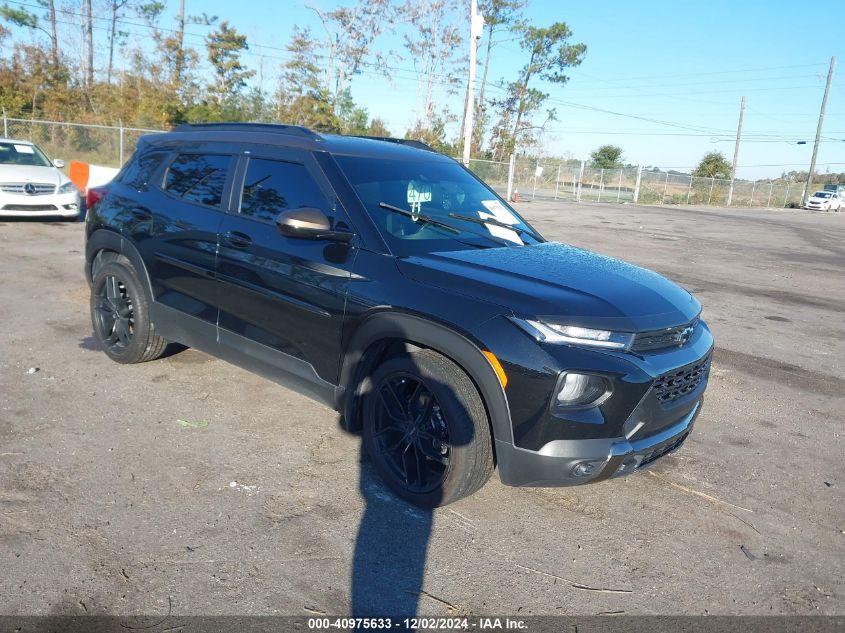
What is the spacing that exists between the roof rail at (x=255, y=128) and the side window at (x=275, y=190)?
23 centimetres

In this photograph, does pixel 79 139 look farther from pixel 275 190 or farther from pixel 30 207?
pixel 275 190

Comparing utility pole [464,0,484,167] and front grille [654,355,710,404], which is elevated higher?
utility pole [464,0,484,167]

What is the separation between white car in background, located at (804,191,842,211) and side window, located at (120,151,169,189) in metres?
56.2

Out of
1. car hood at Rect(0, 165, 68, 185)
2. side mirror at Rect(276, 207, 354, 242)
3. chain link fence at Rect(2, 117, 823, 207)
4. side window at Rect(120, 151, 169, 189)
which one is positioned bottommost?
car hood at Rect(0, 165, 68, 185)

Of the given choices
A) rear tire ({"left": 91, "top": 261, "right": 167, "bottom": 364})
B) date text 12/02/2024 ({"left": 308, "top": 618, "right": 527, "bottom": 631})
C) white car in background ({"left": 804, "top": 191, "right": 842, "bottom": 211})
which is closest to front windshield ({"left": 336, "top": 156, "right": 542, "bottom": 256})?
date text 12/02/2024 ({"left": 308, "top": 618, "right": 527, "bottom": 631})

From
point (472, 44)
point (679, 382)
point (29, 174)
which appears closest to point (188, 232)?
point (679, 382)

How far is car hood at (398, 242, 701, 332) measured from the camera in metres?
3.16

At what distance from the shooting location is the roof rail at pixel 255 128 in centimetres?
435

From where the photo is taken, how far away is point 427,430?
348 cm

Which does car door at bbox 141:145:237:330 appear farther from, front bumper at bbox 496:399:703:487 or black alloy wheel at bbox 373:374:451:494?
front bumper at bbox 496:399:703:487

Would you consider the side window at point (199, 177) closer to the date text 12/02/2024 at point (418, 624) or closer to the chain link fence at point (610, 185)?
the date text 12/02/2024 at point (418, 624)

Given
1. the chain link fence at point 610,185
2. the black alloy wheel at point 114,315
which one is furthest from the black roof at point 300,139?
the chain link fence at point 610,185

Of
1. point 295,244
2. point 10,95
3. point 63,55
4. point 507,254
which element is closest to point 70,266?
point 295,244

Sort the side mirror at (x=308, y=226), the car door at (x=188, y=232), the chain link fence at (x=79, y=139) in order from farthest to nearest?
the chain link fence at (x=79, y=139) → the car door at (x=188, y=232) → the side mirror at (x=308, y=226)
